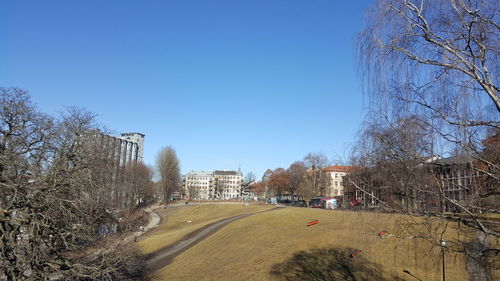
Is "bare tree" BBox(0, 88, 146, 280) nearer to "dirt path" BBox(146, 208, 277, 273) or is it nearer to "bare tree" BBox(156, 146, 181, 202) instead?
"dirt path" BBox(146, 208, 277, 273)

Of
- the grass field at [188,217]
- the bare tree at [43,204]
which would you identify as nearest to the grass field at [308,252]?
the grass field at [188,217]

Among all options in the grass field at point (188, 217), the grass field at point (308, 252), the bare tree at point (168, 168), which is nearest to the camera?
the grass field at point (308, 252)

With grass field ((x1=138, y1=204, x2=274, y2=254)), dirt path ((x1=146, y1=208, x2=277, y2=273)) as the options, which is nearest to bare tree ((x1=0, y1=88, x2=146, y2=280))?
dirt path ((x1=146, y1=208, x2=277, y2=273))

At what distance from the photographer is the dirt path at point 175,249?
82.8 ft

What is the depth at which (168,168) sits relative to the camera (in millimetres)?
86750

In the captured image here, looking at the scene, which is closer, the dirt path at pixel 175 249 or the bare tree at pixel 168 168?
the dirt path at pixel 175 249

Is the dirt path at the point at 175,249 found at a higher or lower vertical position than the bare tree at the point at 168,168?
lower

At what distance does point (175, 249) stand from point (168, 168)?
2337 inches

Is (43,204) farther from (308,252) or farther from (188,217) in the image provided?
(188,217)

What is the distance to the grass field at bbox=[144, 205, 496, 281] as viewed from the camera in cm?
949

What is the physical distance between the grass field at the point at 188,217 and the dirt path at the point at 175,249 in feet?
4.77

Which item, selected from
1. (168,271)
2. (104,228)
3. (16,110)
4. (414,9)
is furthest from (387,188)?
(168,271)

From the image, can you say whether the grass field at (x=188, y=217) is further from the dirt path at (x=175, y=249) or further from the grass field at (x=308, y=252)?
the grass field at (x=308, y=252)

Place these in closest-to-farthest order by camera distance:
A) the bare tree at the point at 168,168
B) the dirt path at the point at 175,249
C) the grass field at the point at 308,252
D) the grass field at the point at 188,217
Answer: the grass field at the point at 308,252
the dirt path at the point at 175,249
the grass field at the point at 188,217
the bare tree at the point at 168,168
